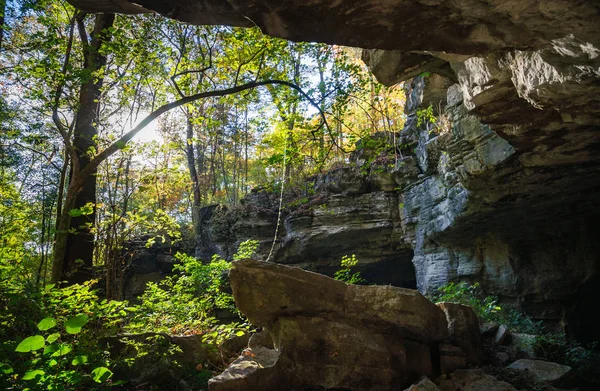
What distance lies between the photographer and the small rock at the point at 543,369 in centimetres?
529

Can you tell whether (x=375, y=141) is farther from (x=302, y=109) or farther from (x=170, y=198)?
(x=170, y=198)

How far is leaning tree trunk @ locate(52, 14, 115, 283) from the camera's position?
16.7ft

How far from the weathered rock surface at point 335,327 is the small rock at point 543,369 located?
1413mm

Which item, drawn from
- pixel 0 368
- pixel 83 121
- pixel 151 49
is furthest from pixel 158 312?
pixel 151 49

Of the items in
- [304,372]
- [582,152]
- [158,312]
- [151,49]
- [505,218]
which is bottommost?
[304,372]

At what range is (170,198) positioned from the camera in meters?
21.7

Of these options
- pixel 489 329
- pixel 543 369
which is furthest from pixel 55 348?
pixel 489 329

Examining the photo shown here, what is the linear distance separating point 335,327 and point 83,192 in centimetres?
514

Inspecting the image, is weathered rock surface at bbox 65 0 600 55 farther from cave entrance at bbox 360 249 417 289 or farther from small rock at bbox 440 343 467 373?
cave entrance at bbox 360 249 417 289

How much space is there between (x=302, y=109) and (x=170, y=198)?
17.7 meters

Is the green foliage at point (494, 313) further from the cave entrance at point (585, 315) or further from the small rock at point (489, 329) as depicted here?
the cave entrance at point (585, 315)

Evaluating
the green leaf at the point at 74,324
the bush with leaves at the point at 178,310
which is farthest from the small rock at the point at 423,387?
the green leaf at the point at 74,324

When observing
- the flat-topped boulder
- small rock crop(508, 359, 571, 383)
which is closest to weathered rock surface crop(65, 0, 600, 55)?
the flat-topped boulder

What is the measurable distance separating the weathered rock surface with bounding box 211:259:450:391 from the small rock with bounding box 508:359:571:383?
1.41 metres
